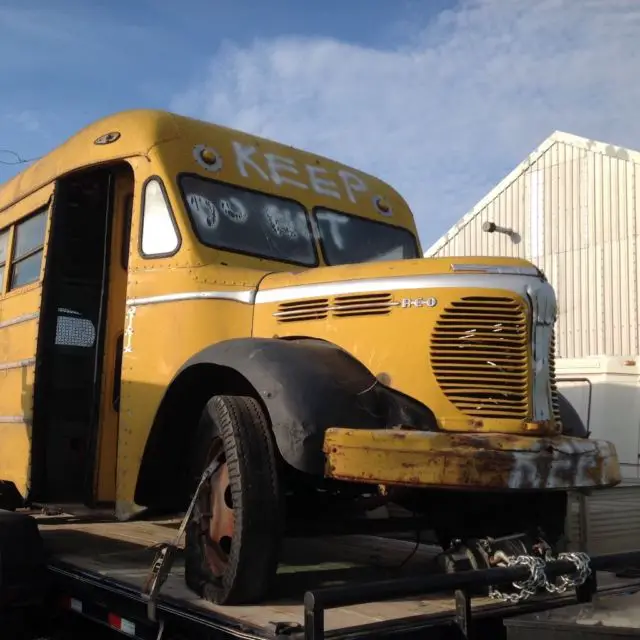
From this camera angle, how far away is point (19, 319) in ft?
19.1

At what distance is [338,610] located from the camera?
3219mm

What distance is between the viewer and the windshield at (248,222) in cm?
476

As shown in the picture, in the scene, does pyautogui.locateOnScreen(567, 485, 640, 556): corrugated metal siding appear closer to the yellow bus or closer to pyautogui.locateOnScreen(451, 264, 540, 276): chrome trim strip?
the yellow bus

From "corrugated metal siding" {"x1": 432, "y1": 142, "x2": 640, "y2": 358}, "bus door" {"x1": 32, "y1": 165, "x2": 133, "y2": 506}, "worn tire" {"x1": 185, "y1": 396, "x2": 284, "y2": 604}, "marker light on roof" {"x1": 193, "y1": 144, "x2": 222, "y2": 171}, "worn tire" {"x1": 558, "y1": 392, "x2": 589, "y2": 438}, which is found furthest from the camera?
"corrugated metal siding" {"x1": 432, "y1": 142, "x2": 640, "y2": 358}

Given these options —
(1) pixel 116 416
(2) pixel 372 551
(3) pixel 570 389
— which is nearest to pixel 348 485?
(2) pixel 372 551

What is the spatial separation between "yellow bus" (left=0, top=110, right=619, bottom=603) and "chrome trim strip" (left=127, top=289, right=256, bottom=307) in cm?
1

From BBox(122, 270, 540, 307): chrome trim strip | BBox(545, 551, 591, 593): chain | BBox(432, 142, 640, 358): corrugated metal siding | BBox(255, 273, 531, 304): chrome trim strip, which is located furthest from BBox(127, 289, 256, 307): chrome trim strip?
BBox(432, 142, 640, 358): corrugated metal siding

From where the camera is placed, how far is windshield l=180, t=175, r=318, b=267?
4762 mm

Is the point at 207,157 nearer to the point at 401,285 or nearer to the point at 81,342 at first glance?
the point at 81,342

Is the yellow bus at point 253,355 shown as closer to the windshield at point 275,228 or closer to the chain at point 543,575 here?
the windshield at point 275,228

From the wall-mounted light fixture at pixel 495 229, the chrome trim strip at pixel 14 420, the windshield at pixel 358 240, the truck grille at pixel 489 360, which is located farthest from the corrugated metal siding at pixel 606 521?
the wall-mounted light fixture at pixel 495 229

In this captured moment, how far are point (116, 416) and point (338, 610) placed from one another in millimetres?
2684

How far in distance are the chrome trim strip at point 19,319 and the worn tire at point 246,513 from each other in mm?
2469

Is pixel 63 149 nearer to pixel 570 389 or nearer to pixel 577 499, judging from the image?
pixel 577 499
